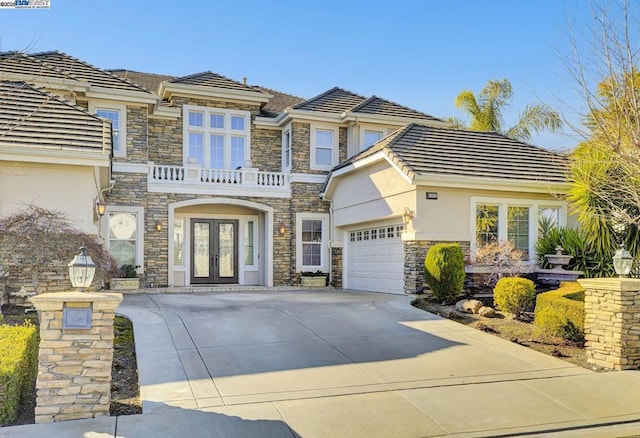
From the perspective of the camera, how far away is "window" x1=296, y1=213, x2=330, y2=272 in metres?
18.5

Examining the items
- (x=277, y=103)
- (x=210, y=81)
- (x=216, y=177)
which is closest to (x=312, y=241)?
(x=216, y=177)

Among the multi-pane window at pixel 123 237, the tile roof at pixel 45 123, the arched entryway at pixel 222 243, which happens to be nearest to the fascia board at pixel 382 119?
the arched entryway at pixel 222 243

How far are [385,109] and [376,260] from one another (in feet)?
21.1

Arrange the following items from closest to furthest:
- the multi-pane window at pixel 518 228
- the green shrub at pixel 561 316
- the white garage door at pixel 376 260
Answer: the green shrub at pixel 561 316, the multi-pane window at pixel 518 228, the white garage door at pixel 376 260

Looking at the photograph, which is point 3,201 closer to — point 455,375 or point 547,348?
point 455,375

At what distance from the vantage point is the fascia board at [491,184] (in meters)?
13.9

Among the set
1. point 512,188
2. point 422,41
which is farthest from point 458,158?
point 422,41

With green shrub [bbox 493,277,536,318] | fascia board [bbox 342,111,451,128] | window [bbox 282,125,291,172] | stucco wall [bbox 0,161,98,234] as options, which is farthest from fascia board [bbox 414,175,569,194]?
stucco wall [bbox 0,161,98,234]

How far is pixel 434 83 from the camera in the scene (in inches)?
713

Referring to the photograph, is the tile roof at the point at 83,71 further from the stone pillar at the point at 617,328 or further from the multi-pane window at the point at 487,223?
the stone pillar at the point at 617,328

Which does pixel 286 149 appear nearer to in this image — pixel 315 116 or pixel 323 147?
pixel 323 147

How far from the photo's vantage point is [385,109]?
65.1 feet

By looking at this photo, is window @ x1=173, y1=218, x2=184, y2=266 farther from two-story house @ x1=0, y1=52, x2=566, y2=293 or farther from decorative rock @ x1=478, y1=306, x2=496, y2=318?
decorative rock @ x1=478, y1=306, x2=496, y2=318

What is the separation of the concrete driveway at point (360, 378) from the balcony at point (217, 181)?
6911mm
